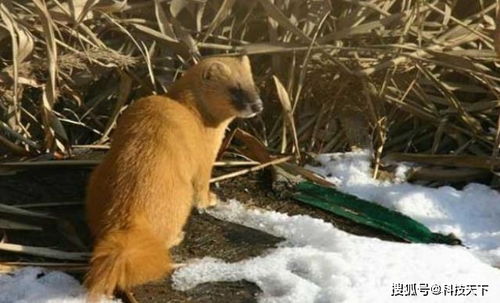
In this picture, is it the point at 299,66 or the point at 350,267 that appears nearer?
the point at 350,267

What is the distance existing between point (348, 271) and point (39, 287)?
0.91 m

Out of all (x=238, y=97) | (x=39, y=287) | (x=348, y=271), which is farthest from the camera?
(x=238, y=97)

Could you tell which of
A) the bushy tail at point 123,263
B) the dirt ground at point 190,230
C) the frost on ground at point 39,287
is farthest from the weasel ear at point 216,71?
the frost on ground at point 39,287

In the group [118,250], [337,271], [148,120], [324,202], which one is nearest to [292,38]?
[324,202]

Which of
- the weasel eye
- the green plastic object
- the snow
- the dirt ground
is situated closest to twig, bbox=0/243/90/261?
the dirt ground

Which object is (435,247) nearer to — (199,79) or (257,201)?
(257,201)

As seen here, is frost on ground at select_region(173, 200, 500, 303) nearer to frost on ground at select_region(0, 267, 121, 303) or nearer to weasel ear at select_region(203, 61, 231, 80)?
frost on ground at select_region(0, 267, 121, 303)

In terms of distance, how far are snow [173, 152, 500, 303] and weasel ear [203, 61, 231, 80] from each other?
17.9 inches

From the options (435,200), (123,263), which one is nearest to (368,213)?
(435,200)

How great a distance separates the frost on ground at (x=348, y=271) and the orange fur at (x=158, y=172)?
203 mm

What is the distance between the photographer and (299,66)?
342 cm

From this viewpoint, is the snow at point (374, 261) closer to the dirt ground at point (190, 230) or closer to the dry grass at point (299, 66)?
the dirt ground at point (190, 230)

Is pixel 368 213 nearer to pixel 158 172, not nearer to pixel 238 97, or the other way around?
pixel 238 97

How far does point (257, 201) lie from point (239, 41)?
713 millimetres
